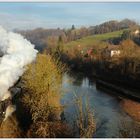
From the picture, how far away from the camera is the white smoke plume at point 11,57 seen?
44.3 ft

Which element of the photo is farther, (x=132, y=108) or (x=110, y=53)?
(x=110, y=53)

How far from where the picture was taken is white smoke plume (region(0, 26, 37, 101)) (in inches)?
531

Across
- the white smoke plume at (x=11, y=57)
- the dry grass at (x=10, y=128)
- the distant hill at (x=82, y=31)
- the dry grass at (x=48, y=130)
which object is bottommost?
the distant hill at (x=82, y=31)

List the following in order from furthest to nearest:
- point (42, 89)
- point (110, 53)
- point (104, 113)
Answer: point (110, 53)
point (104, 113)
point (42, 89)

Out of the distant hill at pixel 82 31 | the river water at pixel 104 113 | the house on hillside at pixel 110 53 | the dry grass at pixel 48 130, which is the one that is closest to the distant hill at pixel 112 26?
the distant hill at pixel 82 31

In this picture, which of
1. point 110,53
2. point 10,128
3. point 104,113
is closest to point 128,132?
point 10,128

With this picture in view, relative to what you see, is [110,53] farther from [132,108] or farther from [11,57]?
[11,57]

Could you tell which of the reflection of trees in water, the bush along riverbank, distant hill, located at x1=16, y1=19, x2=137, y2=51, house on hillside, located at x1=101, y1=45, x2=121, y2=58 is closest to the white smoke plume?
the bush along riverbank

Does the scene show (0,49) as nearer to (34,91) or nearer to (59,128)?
(59,128)

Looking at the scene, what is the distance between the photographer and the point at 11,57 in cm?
1416

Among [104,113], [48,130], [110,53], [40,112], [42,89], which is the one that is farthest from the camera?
[110,53]

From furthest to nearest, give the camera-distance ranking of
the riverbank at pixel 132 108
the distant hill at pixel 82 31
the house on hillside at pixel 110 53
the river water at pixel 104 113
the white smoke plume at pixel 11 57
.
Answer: the distant hill at pixel 82 31 → the house on hillside at pixel 110 53 → the riverbank at pixel 132 108 → the river water at pixel 104 113 → the white smoke plume at pixel 11 57

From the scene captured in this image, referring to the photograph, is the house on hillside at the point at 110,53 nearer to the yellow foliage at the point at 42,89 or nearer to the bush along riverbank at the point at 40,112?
the bush along riverbank at the point at 40,112

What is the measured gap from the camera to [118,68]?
155 ft
